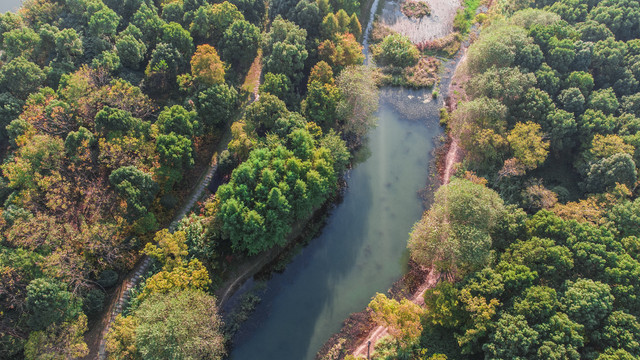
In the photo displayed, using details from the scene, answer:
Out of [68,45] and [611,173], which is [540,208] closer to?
[611,173]

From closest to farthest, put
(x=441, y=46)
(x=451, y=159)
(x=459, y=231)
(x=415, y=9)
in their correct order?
(x=459, y=231) → (x=451, y=159) → (x=441, y=46) → (x=415, y=9)

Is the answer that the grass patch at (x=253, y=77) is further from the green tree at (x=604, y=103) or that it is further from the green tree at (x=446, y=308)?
the green tree at (x=604, y=103)

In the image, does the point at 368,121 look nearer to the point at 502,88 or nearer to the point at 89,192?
the point at 502,88

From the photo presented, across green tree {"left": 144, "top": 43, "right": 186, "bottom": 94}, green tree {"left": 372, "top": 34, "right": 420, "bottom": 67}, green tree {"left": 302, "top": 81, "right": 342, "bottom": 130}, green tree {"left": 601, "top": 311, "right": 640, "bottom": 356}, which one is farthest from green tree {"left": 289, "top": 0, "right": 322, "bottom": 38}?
green tree {"left": 601, "top": 311, "right": 640, "bottom": 356}

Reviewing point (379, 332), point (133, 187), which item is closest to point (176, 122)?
point (133, 187)

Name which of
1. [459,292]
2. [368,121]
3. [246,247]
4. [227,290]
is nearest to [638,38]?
[368,121]

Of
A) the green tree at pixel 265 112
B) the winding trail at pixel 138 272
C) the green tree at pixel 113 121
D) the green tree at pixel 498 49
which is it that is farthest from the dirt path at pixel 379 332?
the green tree at pixel 113 121
